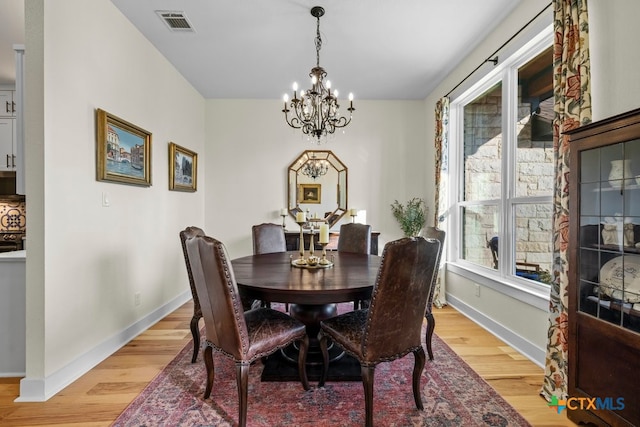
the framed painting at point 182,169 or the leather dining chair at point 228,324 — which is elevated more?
the framed painting at point 182,169

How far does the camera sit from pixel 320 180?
461cm

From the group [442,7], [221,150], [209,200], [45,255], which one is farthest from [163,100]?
[442,7]

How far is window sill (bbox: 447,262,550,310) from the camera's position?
2.36 metres

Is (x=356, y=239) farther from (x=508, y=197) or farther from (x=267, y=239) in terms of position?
(x=508, y=197)

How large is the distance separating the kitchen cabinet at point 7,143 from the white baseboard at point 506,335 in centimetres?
543

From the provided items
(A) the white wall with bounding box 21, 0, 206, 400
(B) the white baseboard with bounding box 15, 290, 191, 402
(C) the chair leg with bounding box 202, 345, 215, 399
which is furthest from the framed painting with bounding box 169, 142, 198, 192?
(C) the chair leg with bounding box 202, 345, 215, 399

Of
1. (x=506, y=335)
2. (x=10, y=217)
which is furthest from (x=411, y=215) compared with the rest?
(x=10, y=217)

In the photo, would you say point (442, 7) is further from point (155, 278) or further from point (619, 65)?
point (155, 278)

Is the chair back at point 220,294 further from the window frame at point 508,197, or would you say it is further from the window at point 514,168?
the window at point 514,168

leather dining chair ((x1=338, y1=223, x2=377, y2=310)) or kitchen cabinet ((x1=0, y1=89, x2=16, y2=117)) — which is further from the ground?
kitchen cabinet ((x1=0, y1=89, x2=16, y2=117))

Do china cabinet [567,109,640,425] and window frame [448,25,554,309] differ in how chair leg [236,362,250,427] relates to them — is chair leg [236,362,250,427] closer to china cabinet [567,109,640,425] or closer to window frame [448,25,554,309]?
china cabinet [567,109,640,425]

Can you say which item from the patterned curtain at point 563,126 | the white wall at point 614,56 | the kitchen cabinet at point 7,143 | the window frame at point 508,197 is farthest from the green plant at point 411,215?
the kitchen cabinet at point 7,143

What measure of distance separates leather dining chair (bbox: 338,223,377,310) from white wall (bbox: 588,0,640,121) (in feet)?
6.70

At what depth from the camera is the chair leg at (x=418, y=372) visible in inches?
69.0
